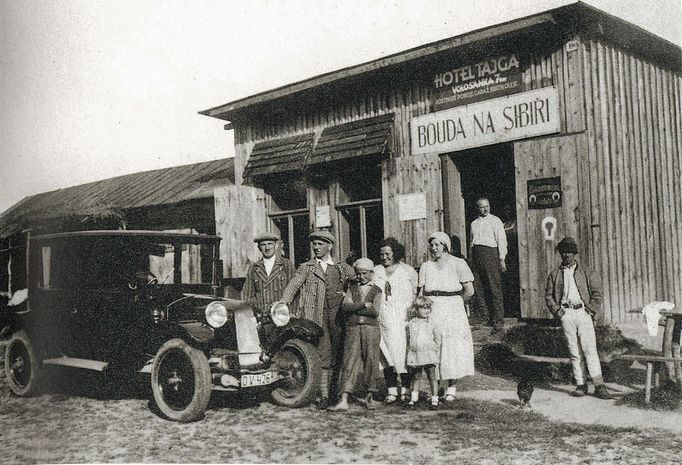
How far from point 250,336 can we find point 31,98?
10.3 ft

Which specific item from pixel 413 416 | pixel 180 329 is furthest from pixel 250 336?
pixel 413 416

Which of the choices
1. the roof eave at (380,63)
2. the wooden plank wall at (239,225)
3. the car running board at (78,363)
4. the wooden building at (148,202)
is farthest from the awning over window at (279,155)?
the car running board at (78,363)

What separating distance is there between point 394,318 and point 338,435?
1.66 m

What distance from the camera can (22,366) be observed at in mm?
6938

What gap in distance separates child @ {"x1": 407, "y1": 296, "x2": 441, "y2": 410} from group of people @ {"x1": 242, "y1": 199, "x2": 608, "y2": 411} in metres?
0.01

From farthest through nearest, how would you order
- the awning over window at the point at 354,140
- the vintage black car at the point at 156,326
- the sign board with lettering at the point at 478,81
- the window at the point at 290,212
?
the window at the point at 290,212
the awning over window at the point at 354,140
the sign board with lettering at the point at 478,81
the vintage black car at the point at 156,326

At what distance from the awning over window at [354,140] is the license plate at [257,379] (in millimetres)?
4161

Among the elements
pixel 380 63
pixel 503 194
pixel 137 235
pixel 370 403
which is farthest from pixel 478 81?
pixel 137 235

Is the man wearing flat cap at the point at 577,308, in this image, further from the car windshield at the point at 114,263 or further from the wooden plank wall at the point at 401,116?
the car windshield at the point at 114,263

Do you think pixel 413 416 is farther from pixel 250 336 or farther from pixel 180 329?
pixel 180 329

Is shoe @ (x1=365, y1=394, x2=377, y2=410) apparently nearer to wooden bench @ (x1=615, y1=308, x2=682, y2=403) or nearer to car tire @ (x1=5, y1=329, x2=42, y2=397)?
wooden bench @ (x1=615, y1=308, x2=682, y2=403)

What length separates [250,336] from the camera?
6.07m

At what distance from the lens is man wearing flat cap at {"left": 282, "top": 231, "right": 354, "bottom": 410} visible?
6547 mm

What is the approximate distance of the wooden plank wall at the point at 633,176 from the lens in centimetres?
711
